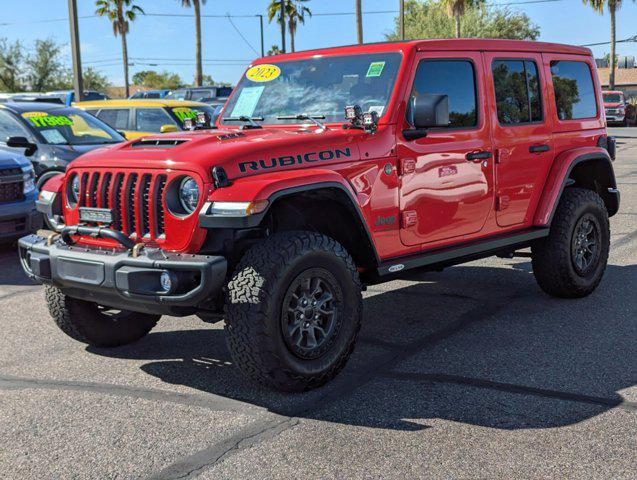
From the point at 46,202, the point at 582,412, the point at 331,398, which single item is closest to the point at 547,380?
the point at 582,412

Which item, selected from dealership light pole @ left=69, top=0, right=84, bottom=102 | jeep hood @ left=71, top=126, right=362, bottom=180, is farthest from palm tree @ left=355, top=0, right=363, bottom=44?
jeep hood @ left=71, top=126, right=362, bottom=180

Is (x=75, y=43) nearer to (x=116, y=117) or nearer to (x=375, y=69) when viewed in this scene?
(x=116, y=117)

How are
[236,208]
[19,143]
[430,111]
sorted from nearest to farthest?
1. [236,208]
2. [430,111]
3. [19,143]

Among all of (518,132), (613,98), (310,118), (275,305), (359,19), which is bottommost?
(275,305)

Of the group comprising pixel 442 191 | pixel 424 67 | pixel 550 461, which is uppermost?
pixel 424 67

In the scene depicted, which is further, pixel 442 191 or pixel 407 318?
pixel 407 318

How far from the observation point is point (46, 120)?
10992mm

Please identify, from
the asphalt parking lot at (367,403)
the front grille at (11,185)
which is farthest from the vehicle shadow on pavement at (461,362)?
the front grille at (11,185)

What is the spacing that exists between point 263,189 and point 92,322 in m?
1.73

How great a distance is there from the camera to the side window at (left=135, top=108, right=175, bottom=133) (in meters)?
13.7

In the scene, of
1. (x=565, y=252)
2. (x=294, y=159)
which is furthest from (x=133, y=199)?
(x=565, y=252)

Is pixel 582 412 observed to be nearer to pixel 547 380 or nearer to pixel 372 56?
pixel 547 380

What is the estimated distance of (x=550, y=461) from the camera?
11.2ft

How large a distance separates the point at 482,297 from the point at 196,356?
2.53 metres
